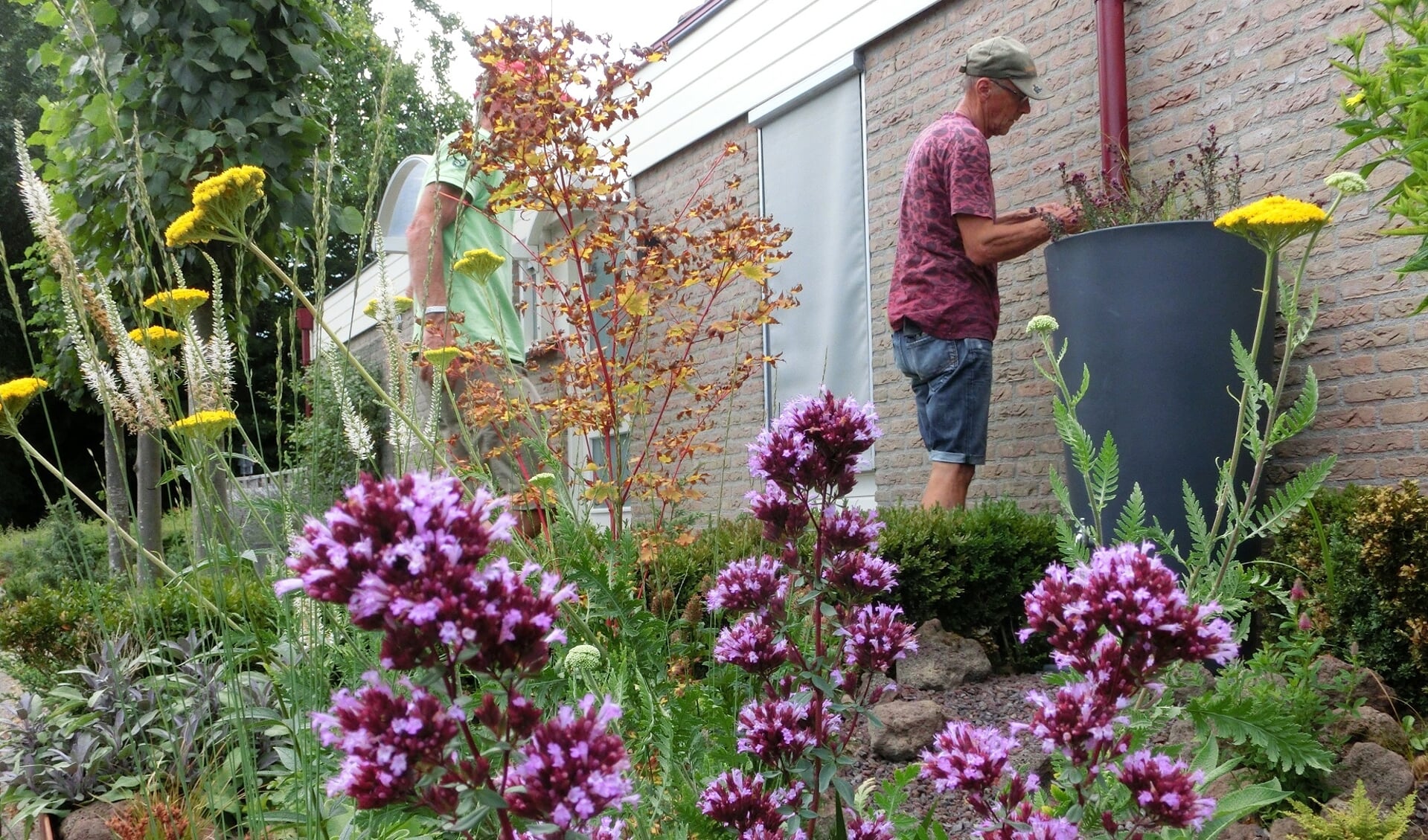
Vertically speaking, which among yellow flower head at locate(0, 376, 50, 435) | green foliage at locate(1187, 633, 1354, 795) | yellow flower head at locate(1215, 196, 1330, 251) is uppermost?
yellow flower head at locate(1215, 196, 1330, 251)

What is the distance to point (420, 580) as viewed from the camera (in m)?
0.73

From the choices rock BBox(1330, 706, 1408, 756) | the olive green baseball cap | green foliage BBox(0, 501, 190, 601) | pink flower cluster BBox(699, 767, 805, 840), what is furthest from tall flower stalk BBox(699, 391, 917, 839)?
green foliage BBox(0, 501, 190, 601)

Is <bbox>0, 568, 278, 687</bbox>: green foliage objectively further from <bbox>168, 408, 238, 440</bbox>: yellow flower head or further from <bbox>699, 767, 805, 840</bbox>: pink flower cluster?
<bbox>699, 767, 805, 840</bbox>: pink flower cluster

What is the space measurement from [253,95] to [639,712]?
4.66m

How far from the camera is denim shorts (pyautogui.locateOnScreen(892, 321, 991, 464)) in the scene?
3760 millimetres

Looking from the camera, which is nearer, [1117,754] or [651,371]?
[1117,754]

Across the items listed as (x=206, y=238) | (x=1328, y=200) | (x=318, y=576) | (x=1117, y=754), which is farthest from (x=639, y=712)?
(x=1328, y=200)

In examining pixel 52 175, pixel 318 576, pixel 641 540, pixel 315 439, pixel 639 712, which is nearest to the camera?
pixel 318 576

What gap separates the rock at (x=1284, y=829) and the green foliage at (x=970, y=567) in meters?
1.35

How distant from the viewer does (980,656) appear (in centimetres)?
299

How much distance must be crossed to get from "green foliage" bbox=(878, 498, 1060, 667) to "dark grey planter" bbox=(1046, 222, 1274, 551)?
30 cm

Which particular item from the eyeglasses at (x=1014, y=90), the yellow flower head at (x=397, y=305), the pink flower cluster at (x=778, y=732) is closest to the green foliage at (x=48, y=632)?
the yellow flower head at (x=397, y=305)

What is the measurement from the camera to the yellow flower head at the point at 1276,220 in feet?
5.90

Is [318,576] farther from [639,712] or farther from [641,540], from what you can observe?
[641,540]
